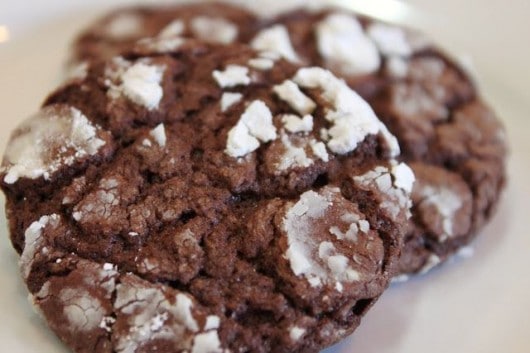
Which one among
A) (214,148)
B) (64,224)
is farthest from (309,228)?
(64,224)

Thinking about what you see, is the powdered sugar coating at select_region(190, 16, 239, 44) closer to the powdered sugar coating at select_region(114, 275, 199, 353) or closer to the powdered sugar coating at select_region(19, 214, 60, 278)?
the powdered sugar coating at select_region(19, 214, 60, 278)

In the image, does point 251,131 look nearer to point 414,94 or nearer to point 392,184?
point 392,184

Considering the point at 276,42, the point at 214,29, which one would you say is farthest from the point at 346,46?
the point at 214,29

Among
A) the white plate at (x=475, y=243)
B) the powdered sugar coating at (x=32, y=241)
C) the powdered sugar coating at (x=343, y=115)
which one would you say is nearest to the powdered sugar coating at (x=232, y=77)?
the powdered sugar coating at (x=343, y=115)

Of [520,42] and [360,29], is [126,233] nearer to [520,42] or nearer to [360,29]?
[360,29]

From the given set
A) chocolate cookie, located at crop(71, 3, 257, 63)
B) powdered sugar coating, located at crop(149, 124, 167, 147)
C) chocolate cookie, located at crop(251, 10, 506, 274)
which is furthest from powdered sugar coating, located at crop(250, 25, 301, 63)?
powdered sugar coating, located at crop(149, 124, 167, 147)

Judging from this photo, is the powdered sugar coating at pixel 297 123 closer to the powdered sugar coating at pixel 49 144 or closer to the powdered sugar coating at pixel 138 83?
the powdered sugar coating at pixel 138 83

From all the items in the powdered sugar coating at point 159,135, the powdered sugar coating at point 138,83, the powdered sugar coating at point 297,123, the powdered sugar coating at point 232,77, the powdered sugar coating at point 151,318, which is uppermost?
the powdered sugar coating at point 138,83
